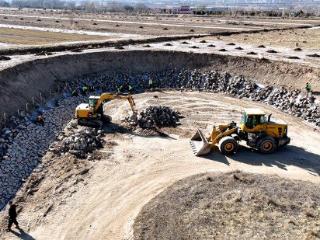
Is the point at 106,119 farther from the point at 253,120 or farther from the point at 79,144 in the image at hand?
the point at 253,120

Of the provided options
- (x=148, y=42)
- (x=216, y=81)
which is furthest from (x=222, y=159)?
(x=148, y=42)

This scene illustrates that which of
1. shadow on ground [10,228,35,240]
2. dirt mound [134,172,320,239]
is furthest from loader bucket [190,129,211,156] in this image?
shadow on ground [10,228,35,240]

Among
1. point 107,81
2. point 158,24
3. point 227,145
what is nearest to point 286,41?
point 107,81

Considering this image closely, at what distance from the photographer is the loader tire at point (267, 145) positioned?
2381cm

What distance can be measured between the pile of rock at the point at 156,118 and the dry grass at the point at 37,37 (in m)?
29.4

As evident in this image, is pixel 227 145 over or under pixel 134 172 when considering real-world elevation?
over

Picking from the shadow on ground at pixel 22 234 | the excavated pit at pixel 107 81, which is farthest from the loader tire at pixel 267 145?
the shadow on ground at pixel 22 234

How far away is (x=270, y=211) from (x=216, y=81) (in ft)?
73.3

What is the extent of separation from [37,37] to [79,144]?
134 ft

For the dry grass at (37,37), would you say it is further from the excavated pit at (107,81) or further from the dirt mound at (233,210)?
the dirt mound at (233,210)

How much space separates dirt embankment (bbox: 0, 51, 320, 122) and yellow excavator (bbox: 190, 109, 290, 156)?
11137 mm

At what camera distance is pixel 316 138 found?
26469 millimetres

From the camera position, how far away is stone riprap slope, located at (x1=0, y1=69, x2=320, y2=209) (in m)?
22.2

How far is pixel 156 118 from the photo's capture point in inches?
1131
